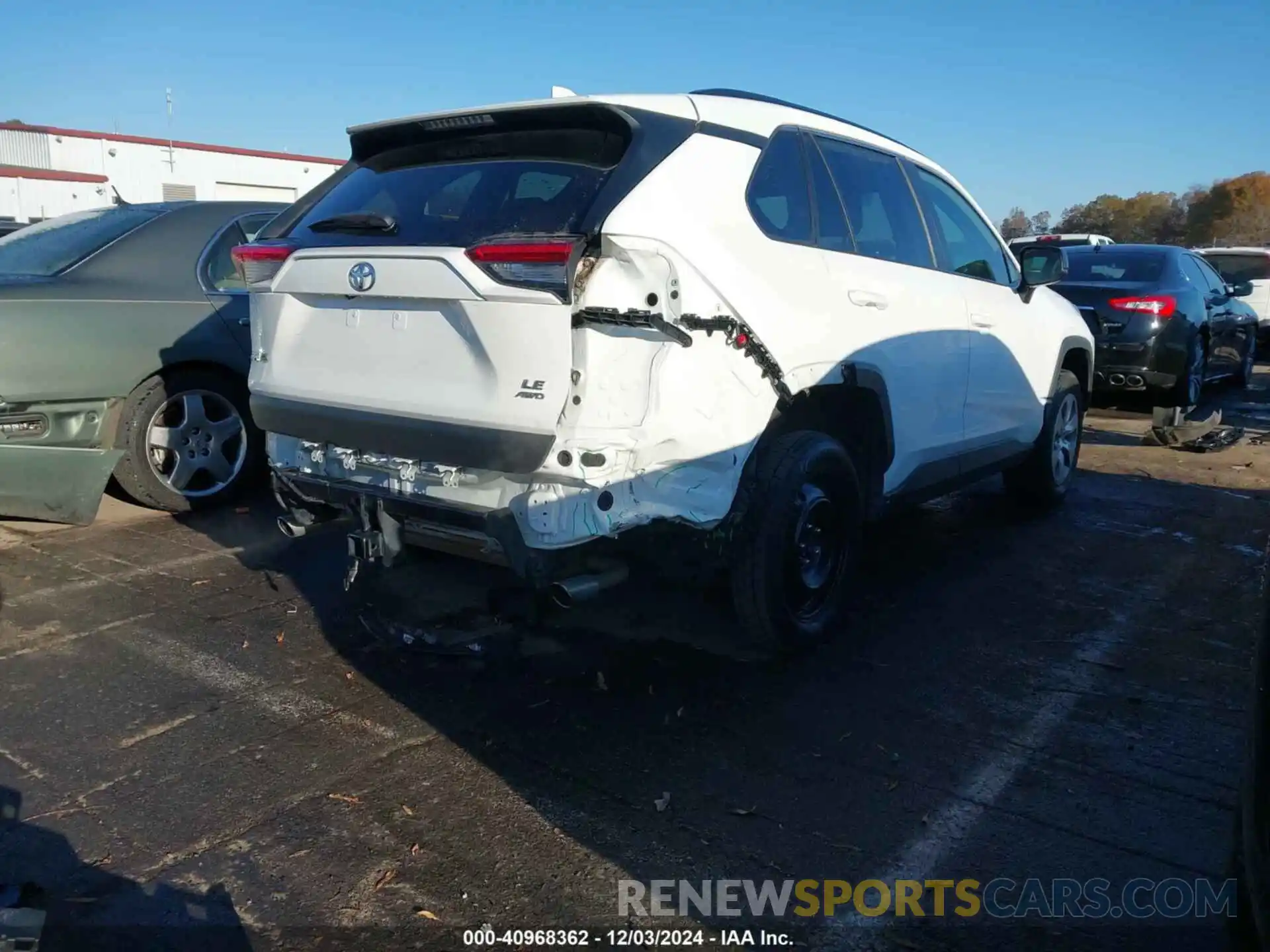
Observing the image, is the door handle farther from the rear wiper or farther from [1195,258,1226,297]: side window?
[1195,258,1226,297]: side window

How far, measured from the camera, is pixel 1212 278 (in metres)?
11.0

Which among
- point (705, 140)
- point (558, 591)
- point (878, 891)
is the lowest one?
point (878, 891)

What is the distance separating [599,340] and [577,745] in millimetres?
1329

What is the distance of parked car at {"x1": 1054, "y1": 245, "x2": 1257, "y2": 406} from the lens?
9398 millimetres

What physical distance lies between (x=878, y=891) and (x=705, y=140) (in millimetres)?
2361

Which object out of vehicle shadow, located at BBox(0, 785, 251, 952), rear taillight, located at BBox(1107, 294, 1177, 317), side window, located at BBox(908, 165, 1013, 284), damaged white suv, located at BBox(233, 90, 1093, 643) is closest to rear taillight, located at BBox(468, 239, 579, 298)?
damaged white suv, located at BBox(233, 90, 1093, 643)

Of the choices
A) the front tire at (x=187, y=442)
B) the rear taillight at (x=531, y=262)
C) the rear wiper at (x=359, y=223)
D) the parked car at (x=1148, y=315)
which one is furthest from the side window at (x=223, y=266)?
the parked car at (x=1148, y=315)

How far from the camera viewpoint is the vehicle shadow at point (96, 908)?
2352 mm

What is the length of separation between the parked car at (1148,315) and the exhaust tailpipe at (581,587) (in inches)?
282

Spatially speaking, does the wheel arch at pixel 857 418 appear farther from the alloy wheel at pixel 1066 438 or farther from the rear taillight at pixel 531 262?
the alloy wheel at pixel 1066 438

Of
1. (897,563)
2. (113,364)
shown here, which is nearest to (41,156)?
(113,364)

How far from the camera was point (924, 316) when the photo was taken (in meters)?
4.45

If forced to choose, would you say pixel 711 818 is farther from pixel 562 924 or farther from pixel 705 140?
pixel 705 140

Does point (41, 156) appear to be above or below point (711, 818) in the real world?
above
